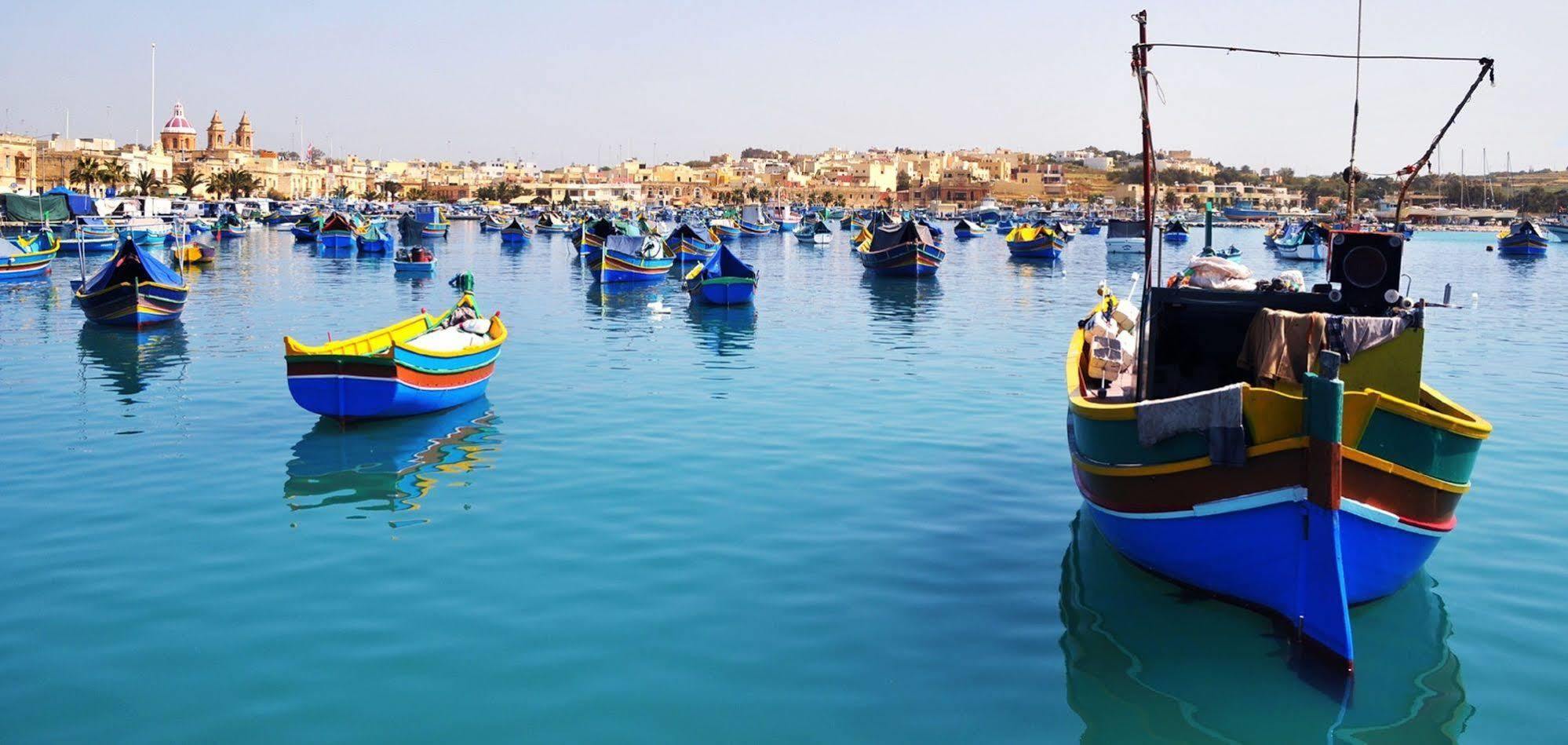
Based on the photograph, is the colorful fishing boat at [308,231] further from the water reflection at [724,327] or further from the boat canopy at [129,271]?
the boat canopy at [129,271]

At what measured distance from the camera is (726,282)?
35.1 m

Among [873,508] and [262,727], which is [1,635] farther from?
[873,508]

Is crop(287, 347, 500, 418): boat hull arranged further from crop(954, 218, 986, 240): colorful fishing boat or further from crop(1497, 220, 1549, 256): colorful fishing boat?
crop(954, 218, 986, 240): colorful fishing boat

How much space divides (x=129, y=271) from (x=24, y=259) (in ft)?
62.8

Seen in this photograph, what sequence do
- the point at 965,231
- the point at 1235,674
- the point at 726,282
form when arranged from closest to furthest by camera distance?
the point at 1235,674, the point at 726,282, the point at 965,231

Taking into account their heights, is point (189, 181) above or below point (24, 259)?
above

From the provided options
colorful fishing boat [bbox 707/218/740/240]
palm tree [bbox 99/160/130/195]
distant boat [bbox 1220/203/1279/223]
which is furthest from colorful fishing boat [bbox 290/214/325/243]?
distant boat [bbox 1220/203/1279/223]

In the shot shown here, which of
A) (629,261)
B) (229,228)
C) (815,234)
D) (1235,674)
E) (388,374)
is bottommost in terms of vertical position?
(1235,674)

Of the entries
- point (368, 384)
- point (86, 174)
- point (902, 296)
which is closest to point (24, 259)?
point (902, 296)

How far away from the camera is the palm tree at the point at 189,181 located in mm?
131962

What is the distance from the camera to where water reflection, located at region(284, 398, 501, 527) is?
42.8ft

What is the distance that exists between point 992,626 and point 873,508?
11.2 feet

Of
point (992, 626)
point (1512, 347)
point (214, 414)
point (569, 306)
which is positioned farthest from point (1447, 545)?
point (569, 306)

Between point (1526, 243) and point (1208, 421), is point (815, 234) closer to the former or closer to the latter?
point (1526, 243)
